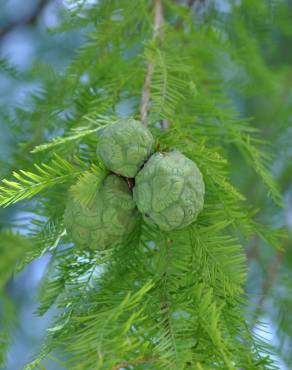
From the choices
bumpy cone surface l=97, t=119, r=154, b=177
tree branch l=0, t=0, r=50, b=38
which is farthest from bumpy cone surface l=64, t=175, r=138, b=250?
tree branch l=0, t=0, r=50, b=38

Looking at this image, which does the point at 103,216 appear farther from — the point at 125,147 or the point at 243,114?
the point at 243,114

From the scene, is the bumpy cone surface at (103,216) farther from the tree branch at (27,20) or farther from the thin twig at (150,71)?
the tree branch at (27,20)

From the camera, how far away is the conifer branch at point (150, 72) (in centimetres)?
87

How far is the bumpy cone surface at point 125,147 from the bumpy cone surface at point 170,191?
24mm

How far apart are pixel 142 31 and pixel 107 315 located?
2.26 ft

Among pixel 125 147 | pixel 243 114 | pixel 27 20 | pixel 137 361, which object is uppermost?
pixel 125 147

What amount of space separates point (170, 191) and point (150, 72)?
0.32m

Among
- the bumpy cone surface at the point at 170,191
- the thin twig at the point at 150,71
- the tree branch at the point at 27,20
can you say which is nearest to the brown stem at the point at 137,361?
the bumpy cone surface at the point at 170,191

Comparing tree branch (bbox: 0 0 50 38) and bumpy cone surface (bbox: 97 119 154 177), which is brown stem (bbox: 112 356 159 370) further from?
tree branch (bbox: 0 0 50 38)

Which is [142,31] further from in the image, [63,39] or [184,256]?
[63,39]

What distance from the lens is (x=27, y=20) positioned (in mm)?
2230

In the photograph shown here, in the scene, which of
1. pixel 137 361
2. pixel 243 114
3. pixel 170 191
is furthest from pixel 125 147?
pixel 243 114

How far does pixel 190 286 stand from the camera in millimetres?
717

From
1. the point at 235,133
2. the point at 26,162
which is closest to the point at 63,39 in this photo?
the point at 26,162
